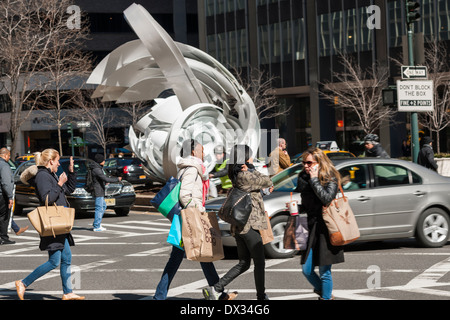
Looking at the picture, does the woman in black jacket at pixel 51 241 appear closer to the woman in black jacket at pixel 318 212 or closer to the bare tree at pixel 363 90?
the woman in black jacket at pixel 318 212

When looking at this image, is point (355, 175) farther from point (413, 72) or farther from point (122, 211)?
point (122, 211)

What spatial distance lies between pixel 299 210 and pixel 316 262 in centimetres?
71

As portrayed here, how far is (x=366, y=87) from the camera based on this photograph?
44906 millimetres

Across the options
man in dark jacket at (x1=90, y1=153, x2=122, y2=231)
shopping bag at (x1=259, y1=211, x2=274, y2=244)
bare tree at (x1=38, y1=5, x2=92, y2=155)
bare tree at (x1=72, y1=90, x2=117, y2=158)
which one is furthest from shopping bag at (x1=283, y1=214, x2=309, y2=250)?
bare tree at (x1=72, y1=90, x2=117, y2=158)

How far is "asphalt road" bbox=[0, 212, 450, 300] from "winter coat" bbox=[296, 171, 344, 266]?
124 cm

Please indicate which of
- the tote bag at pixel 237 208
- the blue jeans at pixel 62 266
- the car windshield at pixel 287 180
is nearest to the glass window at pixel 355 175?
the car windshield at pixel 287 180

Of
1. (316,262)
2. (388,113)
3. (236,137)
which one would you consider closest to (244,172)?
(316,262)

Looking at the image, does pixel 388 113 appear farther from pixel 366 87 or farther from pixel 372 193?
pixel 372 193

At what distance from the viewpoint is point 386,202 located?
37.7 ft

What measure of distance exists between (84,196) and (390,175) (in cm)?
1012

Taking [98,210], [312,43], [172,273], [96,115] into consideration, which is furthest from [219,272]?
[96,115]
